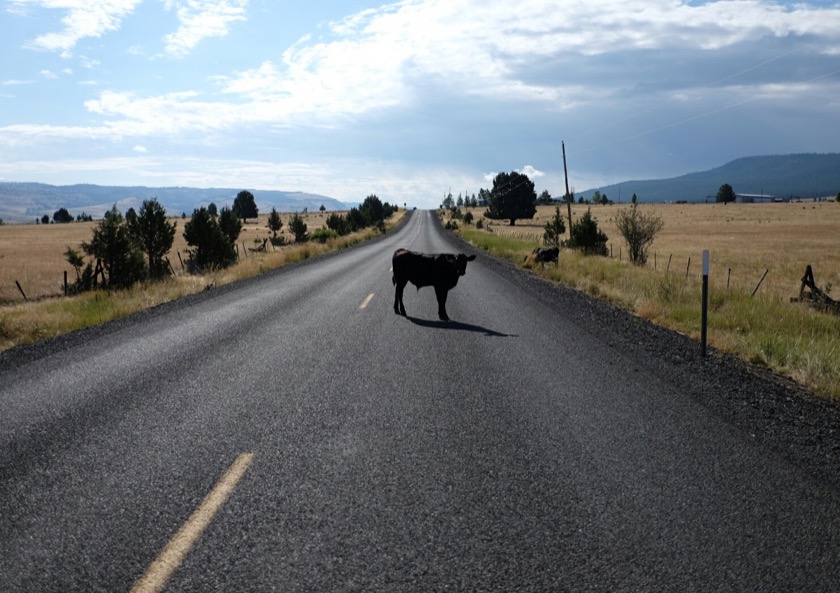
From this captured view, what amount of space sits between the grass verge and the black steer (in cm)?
430

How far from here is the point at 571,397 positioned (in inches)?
254

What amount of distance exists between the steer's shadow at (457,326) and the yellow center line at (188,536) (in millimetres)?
6267

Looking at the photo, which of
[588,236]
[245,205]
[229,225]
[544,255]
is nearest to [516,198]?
[245,205]

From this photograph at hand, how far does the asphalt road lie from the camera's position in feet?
10.5

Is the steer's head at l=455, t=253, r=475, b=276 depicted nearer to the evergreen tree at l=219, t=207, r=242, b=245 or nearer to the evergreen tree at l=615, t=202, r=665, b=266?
the evergreen tree at l=615, t=202, r=665, b=266

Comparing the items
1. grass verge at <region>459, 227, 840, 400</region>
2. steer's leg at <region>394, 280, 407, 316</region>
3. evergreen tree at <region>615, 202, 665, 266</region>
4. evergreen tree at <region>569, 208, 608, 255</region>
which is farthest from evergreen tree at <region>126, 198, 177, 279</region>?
evergreen tree at <region>569, 208, 608, 255</region>

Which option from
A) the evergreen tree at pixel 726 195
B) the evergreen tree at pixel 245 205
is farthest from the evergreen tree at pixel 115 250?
the evergreen tree at pixel 726 195

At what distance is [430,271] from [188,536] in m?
9.40

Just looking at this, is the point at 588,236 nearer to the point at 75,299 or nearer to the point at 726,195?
the point at 75,299

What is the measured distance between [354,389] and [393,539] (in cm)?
331

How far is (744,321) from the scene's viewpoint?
1145 cm

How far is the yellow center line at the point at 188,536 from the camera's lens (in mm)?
3035

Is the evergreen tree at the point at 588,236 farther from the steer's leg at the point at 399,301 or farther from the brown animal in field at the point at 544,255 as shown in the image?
the steer's leg at the point at 399,301

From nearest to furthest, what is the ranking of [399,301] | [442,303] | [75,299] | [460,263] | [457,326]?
[457,326] → [442,303] → [460,263] → [399,301] → [75,299]
